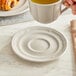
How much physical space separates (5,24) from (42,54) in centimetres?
21

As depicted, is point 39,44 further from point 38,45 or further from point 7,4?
point 7,4

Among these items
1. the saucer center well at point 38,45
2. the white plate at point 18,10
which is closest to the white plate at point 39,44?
the saucer center well at point 38,45

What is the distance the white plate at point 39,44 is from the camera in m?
0.67

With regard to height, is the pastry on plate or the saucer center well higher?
the pastry on plate

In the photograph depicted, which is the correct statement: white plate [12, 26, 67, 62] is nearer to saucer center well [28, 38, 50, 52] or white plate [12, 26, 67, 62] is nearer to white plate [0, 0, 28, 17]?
saucer center well [28, 38, 50, 52]

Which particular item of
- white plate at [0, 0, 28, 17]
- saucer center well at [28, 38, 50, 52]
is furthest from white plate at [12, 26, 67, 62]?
white plate at [0, 0, 28, 17]

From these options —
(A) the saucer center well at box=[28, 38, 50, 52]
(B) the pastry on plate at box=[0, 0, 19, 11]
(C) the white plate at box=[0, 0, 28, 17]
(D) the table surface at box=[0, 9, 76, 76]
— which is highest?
(B) the pastry on plate at box=[0, 0, 19, 11]

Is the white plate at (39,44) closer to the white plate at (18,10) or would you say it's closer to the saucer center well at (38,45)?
the saucer center well at (38,45)

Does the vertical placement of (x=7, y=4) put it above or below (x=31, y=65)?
above

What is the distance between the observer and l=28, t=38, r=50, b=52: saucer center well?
698 millimetres

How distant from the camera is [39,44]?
72cm

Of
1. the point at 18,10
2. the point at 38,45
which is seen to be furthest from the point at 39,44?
the point at 18,10

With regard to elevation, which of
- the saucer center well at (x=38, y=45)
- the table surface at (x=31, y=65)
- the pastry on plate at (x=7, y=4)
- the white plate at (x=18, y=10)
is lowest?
the table surface at (x=31, y=65)

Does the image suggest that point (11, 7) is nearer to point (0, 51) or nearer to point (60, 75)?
point (0, 51)
